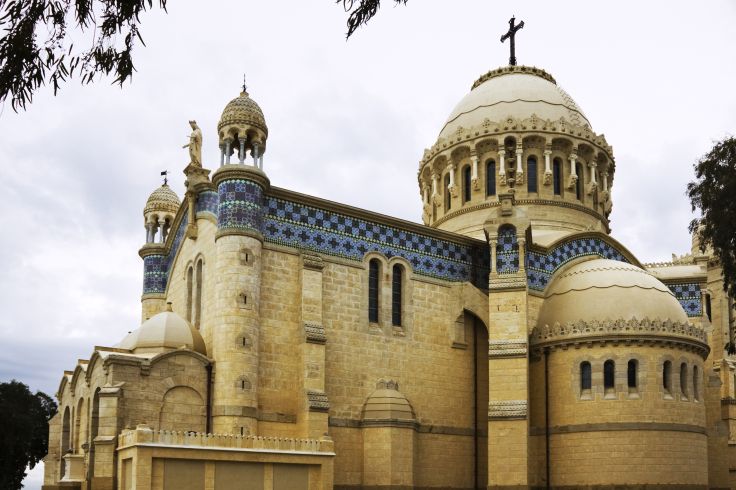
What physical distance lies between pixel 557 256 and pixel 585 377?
5433mm

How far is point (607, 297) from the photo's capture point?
29172 millimetres

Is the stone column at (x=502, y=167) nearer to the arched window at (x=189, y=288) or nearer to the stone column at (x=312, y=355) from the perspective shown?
the stone column at (x=312, y=355)

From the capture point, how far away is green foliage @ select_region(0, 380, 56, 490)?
41.9 m

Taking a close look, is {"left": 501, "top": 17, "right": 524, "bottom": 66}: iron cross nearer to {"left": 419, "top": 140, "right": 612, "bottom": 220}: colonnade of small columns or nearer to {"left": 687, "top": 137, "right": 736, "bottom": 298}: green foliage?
Result: {"left": 419, "top": 140, "right": 612, "bottom": 220}: colonnade of small columns

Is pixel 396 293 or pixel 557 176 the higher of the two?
pixel 557 176

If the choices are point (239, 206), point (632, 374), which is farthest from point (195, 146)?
point (632, 374)

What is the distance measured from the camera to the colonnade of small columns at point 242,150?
2641 cm

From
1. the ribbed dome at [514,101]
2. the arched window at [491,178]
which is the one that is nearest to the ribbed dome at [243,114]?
the arched window at [491,178]

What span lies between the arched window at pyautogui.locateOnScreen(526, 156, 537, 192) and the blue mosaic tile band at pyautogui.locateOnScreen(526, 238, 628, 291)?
10.5ft

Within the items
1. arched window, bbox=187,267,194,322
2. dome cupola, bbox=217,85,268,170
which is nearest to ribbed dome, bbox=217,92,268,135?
dome cupola, bbox=217,85,268,170

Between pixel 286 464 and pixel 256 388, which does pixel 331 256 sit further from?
pixel 286 464

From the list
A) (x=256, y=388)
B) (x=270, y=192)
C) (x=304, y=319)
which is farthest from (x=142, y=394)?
(x=270, y=192)

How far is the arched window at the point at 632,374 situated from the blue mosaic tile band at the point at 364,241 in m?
5.99

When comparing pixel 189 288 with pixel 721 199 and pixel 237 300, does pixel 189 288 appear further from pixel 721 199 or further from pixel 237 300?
pixel 721 199
